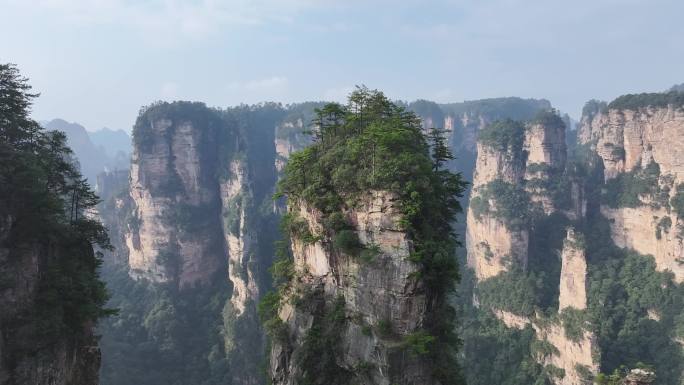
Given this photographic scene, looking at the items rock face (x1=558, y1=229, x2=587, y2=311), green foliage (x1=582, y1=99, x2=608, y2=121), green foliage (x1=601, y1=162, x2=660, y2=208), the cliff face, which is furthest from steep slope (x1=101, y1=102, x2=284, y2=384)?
green foliage (x1=582, y1=99, x2=608, y2=121)

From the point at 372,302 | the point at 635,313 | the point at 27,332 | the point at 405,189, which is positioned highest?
the point at 405,189

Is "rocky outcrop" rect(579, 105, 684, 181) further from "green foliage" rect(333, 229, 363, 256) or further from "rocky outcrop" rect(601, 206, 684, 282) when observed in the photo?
"green foliage" rect(333, 229, 363, 256)

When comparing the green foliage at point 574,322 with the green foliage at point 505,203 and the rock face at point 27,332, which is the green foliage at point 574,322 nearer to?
the green foliage at point 505,203

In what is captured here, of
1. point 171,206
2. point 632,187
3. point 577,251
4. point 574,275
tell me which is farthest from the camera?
point 171,206

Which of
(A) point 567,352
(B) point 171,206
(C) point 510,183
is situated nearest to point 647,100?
(C) point 510,183

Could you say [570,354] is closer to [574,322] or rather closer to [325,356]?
[574,322]

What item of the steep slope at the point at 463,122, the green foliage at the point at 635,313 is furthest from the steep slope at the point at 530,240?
the steep slope at the point at 463,122
